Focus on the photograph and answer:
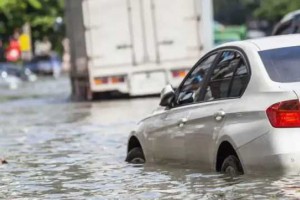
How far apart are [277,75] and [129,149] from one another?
11.3 feet

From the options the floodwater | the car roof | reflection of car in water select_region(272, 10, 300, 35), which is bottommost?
the floodwater

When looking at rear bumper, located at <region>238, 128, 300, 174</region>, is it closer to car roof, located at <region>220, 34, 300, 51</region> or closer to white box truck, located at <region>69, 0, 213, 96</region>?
car roof, located at <region>220, 34, 300, 51</region>

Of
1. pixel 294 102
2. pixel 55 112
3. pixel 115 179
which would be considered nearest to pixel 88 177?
pixel 115 179

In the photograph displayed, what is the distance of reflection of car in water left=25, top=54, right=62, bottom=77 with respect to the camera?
244 feet

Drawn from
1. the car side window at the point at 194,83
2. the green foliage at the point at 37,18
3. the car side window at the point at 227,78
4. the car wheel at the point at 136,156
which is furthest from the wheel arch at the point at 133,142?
the green foliage at the point at 37,18

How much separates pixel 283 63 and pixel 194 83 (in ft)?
4.28

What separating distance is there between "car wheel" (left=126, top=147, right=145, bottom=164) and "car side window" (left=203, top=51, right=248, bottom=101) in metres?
2.00

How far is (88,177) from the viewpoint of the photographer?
10141 mm

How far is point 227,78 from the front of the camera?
862cm

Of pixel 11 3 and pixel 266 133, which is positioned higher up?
pixel 11 3

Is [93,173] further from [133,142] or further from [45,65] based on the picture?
[45,65]

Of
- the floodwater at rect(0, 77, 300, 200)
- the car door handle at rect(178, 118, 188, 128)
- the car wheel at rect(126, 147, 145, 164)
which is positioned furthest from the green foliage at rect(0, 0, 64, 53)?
the car door handle at rect(178, 118, 188, 128)

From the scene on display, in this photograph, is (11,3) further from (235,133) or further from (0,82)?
(235,133)

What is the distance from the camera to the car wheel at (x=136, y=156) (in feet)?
35.1
